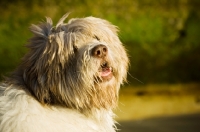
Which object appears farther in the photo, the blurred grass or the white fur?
the blurred grass

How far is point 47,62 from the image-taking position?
13.5ft

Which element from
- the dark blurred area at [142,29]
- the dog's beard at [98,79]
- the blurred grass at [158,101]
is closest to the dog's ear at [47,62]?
the dog's beard at [98,79]

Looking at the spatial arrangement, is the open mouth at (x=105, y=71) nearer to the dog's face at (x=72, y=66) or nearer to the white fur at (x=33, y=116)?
the dog's face at (x=72, y=66)

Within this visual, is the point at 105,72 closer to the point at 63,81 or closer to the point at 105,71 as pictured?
the point at 105,71

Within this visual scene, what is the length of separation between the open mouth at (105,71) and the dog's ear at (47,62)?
0.23 meters

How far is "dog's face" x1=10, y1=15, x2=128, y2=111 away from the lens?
13.4 ft

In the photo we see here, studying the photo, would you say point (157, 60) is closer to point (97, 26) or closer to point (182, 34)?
point (182, 34)

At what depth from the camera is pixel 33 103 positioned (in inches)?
159

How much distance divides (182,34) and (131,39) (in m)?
0.86

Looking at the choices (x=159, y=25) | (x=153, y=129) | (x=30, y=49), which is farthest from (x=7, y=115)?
(x=159, y=25)

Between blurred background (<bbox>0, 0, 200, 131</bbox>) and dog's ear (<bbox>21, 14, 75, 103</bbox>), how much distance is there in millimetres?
4042

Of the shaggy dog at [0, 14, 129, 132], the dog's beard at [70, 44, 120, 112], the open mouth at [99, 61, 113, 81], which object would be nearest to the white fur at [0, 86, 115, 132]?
the shaggy dog at [0, 14, 129, 132]

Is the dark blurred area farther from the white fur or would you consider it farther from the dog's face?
the white fur

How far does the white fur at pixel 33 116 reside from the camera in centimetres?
390
